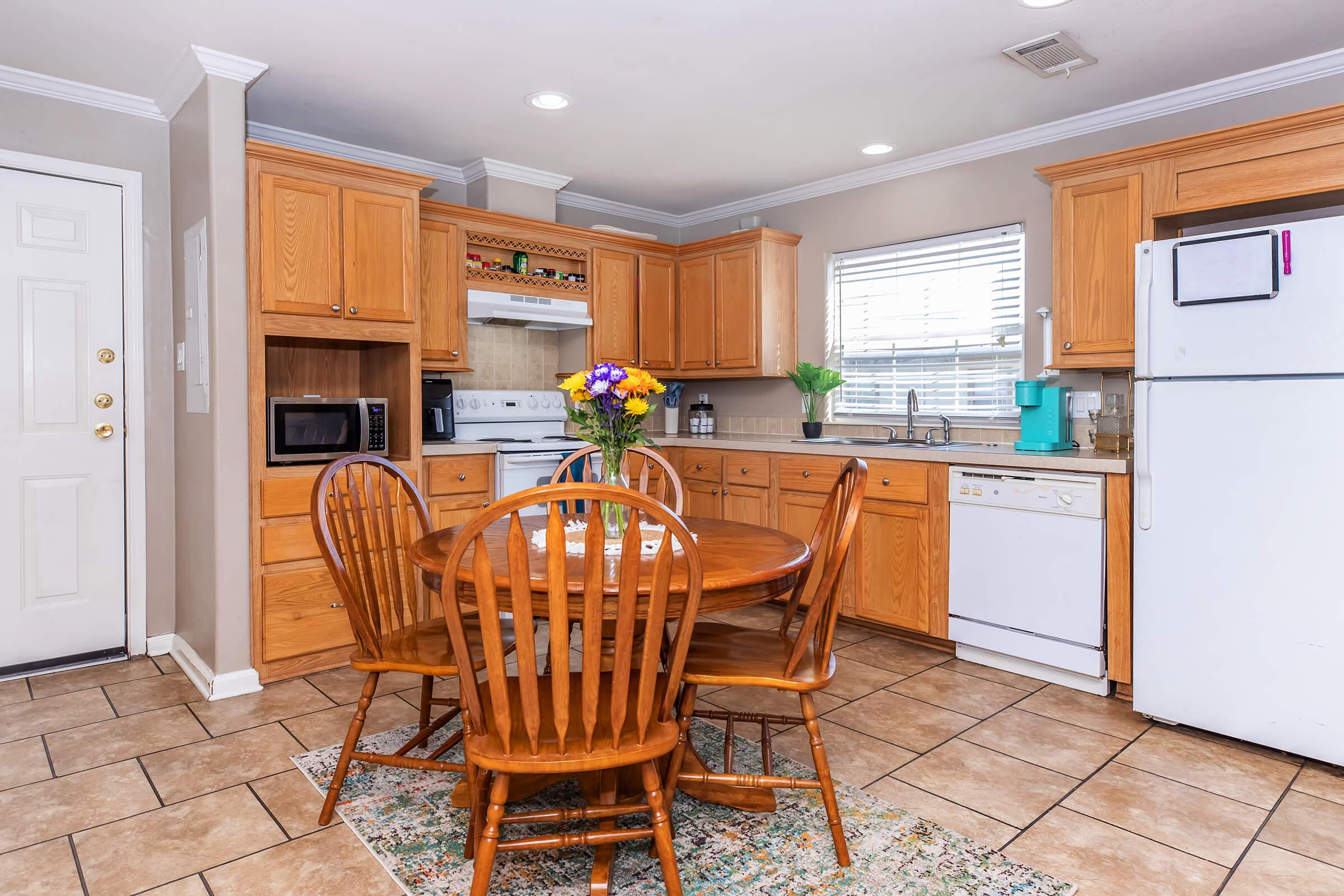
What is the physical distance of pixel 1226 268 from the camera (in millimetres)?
2529

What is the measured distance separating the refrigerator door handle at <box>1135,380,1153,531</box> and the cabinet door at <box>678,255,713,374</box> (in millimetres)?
2631

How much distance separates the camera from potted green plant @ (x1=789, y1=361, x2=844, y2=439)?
179 inches

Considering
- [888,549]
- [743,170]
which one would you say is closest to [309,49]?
[743,170]

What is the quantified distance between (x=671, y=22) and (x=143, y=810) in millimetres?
2889

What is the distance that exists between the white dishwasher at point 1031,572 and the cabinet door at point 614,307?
221 centimetres

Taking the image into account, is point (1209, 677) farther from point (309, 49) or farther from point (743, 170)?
point (309, 49)

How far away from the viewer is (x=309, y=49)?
9.47 feet

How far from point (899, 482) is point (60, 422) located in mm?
3641

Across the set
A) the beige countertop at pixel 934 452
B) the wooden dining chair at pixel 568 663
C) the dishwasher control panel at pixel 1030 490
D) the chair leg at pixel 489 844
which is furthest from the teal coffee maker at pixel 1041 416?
the chair leg at pixel 489 844

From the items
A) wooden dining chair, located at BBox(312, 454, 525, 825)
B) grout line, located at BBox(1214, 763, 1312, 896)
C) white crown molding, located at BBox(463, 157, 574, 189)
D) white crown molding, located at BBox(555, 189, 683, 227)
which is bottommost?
grout line, located at BBox(1214, 763, 1312, 896)

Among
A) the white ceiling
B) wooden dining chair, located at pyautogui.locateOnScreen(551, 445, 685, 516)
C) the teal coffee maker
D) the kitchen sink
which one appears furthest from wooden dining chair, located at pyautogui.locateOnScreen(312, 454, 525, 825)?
the teal coffee maker

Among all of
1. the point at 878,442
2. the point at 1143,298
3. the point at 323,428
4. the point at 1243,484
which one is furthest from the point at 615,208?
the point at 1243,484

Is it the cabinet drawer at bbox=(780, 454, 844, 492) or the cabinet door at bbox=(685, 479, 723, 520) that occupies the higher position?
the cabinet drawer at bbox=(780, 454, 844, 492)

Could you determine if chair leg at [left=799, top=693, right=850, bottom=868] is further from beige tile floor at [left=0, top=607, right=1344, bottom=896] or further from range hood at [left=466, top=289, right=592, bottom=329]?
range hood at [left=466, top=289, right=592, bottom=329]
